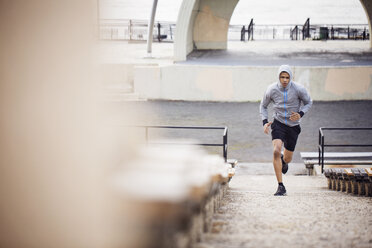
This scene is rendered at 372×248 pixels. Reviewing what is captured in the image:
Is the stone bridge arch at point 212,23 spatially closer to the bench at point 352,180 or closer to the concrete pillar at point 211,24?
the concrete pillar at point 211,24

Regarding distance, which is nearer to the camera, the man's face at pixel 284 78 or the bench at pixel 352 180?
the bench at pixel 352 180

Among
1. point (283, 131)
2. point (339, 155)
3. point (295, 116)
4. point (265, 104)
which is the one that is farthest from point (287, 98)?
point (339, 155)

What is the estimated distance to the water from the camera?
73.1 metres

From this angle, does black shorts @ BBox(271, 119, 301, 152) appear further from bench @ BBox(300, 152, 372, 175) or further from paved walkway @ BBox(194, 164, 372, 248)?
bench @ BBox(300, 152, 372, 175)

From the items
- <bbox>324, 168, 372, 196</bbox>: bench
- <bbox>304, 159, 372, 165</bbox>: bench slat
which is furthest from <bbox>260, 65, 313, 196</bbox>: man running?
<bbox>304, 159, 372, 165</bbox>: bench slat

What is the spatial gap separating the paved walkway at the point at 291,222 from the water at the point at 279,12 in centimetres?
6257

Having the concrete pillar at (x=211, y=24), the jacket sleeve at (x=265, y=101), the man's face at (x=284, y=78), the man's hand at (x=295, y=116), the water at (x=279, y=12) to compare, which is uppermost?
the water at (x=279, y=12)

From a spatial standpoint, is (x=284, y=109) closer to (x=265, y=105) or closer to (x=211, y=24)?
(x=265, y=105)

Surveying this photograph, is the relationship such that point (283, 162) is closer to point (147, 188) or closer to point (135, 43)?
point (147, 188)

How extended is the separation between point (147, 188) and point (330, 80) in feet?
56.3

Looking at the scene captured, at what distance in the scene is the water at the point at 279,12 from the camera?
240 ft

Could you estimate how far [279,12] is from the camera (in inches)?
3258

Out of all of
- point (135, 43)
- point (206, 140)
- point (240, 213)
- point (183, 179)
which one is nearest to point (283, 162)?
point (240, 213)

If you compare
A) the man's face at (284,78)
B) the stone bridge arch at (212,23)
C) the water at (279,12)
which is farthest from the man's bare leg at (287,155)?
the water at (279,12)
